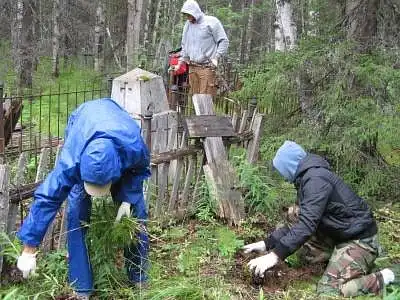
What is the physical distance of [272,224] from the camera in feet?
16.9

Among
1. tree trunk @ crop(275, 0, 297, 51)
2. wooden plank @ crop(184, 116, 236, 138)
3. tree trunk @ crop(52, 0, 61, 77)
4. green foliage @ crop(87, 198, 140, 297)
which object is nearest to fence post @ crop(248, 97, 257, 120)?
wooden plank @ crop(184, 116, 236, 138)

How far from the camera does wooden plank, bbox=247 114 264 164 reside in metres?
5.69

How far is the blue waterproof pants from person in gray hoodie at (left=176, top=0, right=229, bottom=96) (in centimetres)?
454

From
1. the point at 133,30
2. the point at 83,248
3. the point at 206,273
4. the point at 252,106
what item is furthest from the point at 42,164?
the point at 133,30

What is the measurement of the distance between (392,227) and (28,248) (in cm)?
370

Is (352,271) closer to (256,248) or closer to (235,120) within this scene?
(256,248)

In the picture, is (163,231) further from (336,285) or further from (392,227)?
(392,227)

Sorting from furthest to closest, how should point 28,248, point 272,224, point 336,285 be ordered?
point 272,224
point 336,285
point 28,248

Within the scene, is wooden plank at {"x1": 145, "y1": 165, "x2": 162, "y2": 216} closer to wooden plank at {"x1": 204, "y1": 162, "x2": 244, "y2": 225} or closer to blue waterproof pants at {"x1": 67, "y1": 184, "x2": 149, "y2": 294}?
wooden plank at {"x1": 204, "y1": 162, "x2": 244, "y2": 225}

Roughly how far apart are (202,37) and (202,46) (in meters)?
0.13

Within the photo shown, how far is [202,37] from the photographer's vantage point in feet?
25.3

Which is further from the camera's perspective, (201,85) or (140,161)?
(201,85)

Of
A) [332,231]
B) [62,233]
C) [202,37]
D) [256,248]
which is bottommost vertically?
[256,248]

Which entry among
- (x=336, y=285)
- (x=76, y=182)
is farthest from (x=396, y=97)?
(x=76, y=182)
